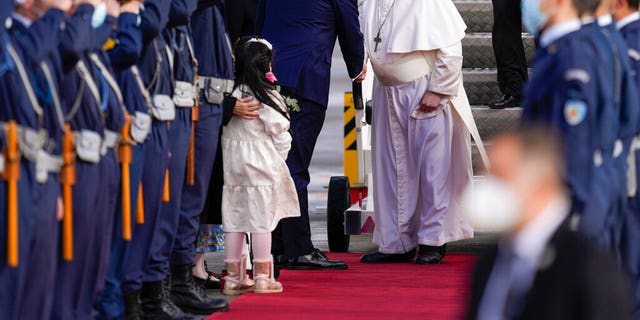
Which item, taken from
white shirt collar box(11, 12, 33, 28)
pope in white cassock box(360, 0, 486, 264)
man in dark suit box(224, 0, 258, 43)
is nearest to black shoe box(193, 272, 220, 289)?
man in dark suit box(224, 0, 258, 43)

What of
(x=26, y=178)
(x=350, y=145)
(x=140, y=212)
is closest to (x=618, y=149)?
(x=26, y=178)

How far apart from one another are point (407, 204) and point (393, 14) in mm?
1179

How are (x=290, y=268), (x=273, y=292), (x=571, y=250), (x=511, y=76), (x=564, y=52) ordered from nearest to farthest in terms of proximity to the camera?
(x=571, y=250), (x=564, y=52), (x=273, y=292), (x=290, y=268), (x=511, y=76)

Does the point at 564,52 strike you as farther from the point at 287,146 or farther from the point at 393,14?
the point at 393,14

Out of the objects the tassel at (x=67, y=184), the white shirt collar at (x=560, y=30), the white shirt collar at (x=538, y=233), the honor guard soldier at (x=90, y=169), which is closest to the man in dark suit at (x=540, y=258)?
the white shirt collar at (x=538, y=233)

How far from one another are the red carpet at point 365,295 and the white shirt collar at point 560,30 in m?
1.65

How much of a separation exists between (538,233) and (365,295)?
5000 millimetres

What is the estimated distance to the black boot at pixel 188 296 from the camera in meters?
7.38

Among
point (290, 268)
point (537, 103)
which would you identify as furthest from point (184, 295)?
point (537, 103)

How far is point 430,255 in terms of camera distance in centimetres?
1007

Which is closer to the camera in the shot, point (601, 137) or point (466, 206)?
point (601, 137)

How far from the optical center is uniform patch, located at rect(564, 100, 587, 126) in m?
4.84

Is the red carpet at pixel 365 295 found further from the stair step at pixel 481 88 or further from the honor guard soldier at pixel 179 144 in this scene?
the stair step at pixel 481 88

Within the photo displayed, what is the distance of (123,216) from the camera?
614 centimetres
